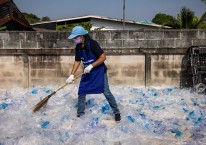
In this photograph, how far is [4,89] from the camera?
7.98 meters

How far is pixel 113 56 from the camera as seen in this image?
7789 mm

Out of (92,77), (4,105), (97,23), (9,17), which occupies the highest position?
(97,23)

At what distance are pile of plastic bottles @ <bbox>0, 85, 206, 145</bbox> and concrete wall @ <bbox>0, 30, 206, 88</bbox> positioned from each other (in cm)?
59

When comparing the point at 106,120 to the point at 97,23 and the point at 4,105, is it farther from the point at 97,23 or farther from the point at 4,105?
the point at 97,23

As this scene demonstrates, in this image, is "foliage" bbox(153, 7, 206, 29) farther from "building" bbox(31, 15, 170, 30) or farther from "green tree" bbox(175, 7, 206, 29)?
"building" bbox(31, 15, 170, 30)

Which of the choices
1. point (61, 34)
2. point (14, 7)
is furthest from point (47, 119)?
point (14, 7)

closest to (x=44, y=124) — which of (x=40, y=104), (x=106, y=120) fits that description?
(x=40, y=104)

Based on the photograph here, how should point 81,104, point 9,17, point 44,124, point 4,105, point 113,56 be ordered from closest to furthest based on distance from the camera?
point 44,124, point 81,104, point 4,105, point 113,56, point 9,17

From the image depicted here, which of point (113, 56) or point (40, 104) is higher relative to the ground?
point (113, 56)

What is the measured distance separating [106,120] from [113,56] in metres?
2.83

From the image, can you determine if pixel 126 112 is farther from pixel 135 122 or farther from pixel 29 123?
pixel 29 123

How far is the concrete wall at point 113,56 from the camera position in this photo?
7695mm

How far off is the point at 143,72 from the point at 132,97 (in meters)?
1.10

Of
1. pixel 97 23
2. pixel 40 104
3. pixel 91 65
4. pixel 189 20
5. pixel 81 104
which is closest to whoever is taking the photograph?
pixel 91 65
